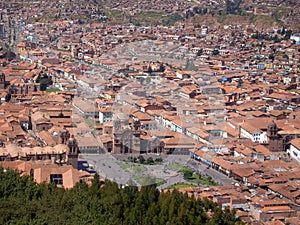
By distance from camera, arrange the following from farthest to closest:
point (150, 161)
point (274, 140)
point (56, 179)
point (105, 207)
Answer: point (274, 140), point (56, 179), point (105, 207), point (150, 161)

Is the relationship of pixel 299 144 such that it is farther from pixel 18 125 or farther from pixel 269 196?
pixel 18 125

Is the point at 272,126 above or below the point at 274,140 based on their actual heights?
above

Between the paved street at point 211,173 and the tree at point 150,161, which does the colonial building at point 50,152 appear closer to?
the paved street at point 211,173

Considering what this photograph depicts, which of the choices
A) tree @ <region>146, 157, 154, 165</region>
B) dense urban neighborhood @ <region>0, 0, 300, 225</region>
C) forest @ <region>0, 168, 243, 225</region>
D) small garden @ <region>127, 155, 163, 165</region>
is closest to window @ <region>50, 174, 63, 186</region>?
dense urban neighborhood @ <region>0, 0, 300, 225</region>

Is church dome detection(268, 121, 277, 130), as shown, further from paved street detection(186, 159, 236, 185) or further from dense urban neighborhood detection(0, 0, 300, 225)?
paved street detection(186, 159, 236, 185)

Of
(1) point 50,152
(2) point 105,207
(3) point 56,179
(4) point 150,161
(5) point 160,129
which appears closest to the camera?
(4) point 150,161

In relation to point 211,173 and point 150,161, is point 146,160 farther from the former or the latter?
point 211,173

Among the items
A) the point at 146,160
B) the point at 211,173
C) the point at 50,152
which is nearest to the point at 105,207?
the point at 146,160
